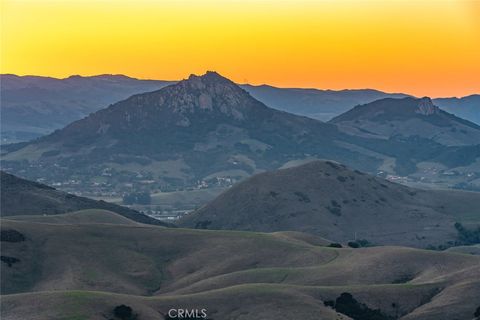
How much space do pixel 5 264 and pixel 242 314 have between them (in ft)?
225

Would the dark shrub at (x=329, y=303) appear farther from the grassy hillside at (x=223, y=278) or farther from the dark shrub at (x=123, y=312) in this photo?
the dark shrub at (x=123, y=312)

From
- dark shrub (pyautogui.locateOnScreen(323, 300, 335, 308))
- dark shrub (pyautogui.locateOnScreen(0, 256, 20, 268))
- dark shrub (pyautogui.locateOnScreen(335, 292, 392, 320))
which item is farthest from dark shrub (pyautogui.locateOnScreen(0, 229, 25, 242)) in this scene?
dark shrub (pyautogui.locateOnScreen(335, 292, 392, 320))

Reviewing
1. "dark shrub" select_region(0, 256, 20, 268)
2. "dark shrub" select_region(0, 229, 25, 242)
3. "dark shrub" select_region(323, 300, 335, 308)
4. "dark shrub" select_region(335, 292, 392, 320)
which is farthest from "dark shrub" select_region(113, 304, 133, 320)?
"dark shrub" select_region(0, 229, 25, 242)

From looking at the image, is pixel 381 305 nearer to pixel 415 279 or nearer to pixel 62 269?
pixel 415 279

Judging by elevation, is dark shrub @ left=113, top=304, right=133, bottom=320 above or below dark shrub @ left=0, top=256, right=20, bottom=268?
above

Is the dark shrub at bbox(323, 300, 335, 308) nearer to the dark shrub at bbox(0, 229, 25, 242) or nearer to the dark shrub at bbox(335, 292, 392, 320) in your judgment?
the dark shrub at bbox(335, 292, 392, 320)

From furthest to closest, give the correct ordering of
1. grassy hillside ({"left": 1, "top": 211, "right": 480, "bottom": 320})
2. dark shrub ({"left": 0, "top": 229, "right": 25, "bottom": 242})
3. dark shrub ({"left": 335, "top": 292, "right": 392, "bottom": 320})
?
1. dark shrub ({"left": 0, "top": 229, "right": 25, "bottom": 242})
2. dark shrub ({"left": 335, "top": 292, "right": 392, "bottom": 320})
3. grassy hillside ({"left": 1, "top": 211, "right": 480, "bottom": 320})

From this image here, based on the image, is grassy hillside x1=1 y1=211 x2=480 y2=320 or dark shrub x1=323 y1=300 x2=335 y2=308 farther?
dark shrub x1=323 y1=300 x2=335 y2=308

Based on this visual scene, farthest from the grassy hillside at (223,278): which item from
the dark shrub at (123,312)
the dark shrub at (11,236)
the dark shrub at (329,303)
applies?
the dark shrub at (329,303)

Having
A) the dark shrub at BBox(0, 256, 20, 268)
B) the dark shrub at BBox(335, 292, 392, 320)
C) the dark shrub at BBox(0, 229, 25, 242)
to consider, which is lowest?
the dark shrub at BBox(0, 256, 20, 268)

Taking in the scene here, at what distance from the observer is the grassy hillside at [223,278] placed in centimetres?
12531

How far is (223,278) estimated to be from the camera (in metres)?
159

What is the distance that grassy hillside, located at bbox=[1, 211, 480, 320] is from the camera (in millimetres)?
125312

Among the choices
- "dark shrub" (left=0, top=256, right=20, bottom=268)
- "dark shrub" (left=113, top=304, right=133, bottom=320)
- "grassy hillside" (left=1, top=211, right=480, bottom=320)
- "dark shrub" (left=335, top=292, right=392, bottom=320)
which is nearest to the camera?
"dark shrub" (left=113, top=304, right=133, bottom=320)
